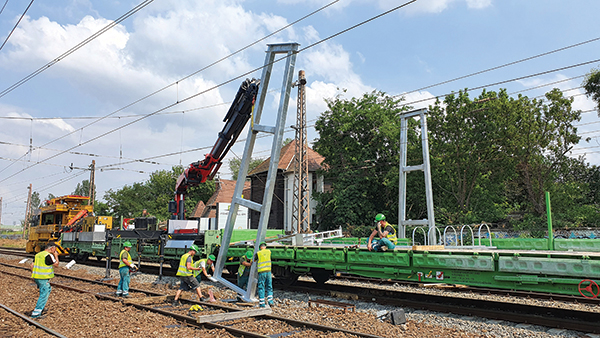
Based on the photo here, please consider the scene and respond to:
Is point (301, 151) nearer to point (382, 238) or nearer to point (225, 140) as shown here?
point (225, 140)

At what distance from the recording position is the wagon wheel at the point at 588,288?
21.7 ft

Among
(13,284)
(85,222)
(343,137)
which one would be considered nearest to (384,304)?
(13,284)

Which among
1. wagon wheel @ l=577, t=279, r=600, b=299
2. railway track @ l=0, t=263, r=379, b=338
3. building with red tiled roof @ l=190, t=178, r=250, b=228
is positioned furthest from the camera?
building with red tiled roof @ l=190, t=178, r=250, b=228

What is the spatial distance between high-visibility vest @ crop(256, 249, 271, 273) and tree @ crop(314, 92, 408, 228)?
20786mm

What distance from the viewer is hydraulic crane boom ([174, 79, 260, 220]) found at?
1518cm

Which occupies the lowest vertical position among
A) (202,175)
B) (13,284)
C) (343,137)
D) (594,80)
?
(13,284)

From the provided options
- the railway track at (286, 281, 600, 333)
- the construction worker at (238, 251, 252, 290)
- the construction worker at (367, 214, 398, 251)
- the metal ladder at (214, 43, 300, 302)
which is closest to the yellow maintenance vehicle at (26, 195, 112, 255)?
the construction worker at (238, 251, 252, 290)

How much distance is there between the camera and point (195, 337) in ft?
23.2

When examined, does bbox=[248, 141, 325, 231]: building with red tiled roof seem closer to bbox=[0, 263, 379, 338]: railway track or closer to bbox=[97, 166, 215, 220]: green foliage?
bbox=[0, 263, 379, 338]: railway track

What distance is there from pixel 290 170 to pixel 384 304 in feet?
94.6

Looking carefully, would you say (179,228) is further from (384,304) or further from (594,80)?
(594,80)

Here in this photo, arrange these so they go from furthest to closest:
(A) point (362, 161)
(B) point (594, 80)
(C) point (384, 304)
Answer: (A) point (362, 161)
(B) point (594, 80)
(C) point (384, 304)

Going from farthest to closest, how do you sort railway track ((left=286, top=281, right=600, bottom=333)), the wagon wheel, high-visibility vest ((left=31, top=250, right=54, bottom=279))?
high-visibility vest ((left=31, top=250, right=54, bottom=279)), railway track ((left=286, top=281, right=600, bottom=333)), the wagon wheel

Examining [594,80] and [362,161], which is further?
[362,161]
